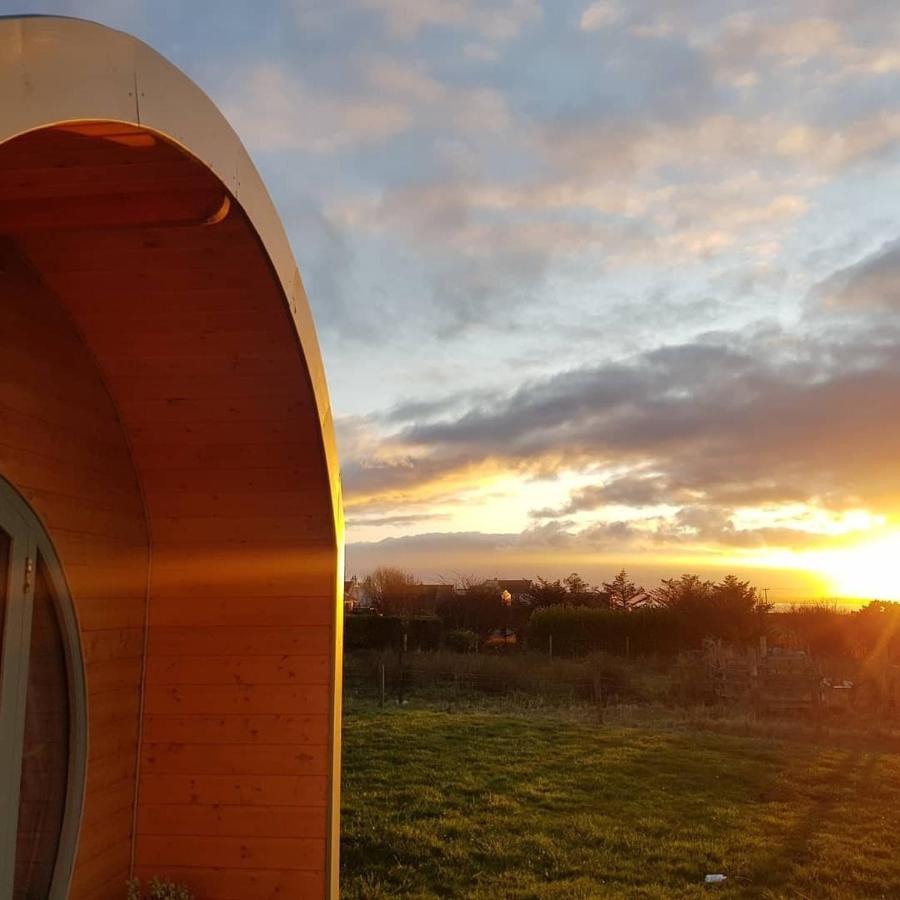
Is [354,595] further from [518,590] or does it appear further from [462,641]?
[462,641]

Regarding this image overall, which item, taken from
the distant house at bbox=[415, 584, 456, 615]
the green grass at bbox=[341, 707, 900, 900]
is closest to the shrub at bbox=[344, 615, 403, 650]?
the distant house at bbox=[415, 584, 456, 615]

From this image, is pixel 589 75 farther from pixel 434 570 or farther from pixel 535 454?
pixel 434 570

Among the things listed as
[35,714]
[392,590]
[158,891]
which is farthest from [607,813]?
[392,590]

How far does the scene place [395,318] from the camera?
988 centimetres

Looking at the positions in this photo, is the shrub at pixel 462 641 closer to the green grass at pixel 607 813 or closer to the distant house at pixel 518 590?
the distant house at pixel 518 590

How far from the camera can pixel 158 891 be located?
11.7 feet

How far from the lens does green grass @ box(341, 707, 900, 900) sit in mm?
5746

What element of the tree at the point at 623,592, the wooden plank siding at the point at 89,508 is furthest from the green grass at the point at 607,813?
the tree at the point at 623,592

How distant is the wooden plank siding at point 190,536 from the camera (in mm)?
2918

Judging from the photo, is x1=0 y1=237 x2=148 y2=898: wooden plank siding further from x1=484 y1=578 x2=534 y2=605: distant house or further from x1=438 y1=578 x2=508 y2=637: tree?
x1=484 y1=578 x2=534 y2=605: distant house

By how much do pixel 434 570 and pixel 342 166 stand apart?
1922cm

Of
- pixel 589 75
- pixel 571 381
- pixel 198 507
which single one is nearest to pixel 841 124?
pixel 589 75

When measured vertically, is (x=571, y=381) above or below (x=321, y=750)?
above

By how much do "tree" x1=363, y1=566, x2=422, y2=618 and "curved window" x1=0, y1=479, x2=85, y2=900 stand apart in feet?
66.5
